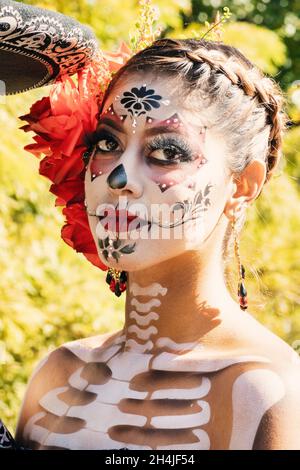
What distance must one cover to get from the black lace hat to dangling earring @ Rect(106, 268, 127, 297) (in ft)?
1.93

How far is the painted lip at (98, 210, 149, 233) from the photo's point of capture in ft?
7.11

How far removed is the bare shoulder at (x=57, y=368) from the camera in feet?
8.19

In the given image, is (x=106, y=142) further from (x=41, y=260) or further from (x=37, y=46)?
(x=41, y=260)

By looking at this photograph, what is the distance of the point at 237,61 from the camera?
2.34m

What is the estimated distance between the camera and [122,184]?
2.16 m

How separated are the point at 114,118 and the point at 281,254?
12.0 feet

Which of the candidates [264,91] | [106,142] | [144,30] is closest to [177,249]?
[106,142]

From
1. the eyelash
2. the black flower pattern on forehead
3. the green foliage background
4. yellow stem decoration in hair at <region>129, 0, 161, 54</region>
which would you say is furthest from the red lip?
the green foliage background

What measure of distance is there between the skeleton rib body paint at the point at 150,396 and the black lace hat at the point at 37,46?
0.63 meters

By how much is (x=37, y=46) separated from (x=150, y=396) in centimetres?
93

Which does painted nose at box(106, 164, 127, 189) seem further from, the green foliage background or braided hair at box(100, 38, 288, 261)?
the green foliage background

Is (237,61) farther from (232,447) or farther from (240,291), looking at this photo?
(232,447)

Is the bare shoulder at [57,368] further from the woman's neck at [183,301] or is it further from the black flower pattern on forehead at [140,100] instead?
the black flower pattern on forehead at [140,100]

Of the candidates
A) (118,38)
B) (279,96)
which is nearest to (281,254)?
(118,38)
